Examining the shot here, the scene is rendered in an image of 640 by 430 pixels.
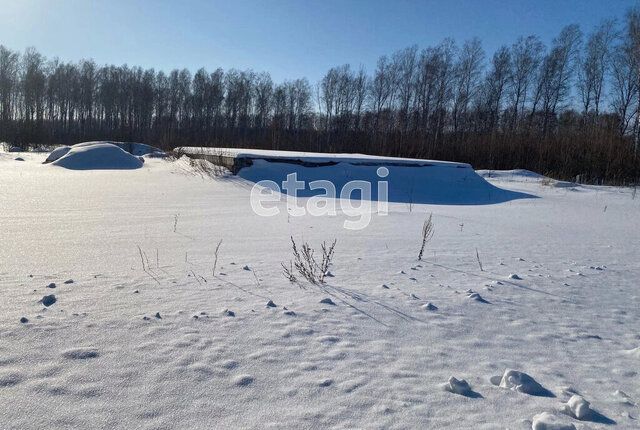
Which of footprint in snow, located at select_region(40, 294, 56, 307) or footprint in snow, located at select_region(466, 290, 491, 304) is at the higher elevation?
footprint in snow, located at select_region(466, 290, 491, 304)

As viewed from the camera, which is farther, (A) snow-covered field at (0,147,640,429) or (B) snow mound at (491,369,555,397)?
(B) snow mound at (491,369,555,397)

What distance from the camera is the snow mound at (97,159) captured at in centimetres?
909

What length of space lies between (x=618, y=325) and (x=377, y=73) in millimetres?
32247

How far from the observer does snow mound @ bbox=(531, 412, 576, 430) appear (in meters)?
0.92

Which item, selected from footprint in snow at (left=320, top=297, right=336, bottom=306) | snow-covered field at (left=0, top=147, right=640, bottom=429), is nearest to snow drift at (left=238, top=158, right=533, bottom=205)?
snow-covered field at (left=0, top=147, right=640, bottom=429)

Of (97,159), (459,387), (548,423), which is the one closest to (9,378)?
(459,387)

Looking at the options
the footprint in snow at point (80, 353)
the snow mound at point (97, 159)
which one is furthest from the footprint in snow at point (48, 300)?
the snow mound at point (97, 159)

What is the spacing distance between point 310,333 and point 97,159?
10.0 meters

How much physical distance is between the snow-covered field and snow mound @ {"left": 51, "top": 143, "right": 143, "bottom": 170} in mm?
7070

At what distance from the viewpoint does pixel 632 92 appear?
20.9 metres

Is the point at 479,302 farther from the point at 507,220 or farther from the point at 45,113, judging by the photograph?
the point at 45,113

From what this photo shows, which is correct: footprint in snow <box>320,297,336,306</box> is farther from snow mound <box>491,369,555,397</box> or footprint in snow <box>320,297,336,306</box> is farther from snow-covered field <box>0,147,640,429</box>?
snow mound <box>491,369,555,397</box>

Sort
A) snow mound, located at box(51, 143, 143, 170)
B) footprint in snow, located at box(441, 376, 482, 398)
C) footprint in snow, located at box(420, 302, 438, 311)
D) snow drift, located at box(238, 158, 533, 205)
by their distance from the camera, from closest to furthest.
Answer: footprint in snow, located at box(441, 376, 482, 398) → footprint in snow, located at box(420, 302, 438, 311) → snow drift, located at box(238, 158, 533, 205) → snow mound, located at box(51, 143, 143, 170)

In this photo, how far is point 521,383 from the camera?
111cm
